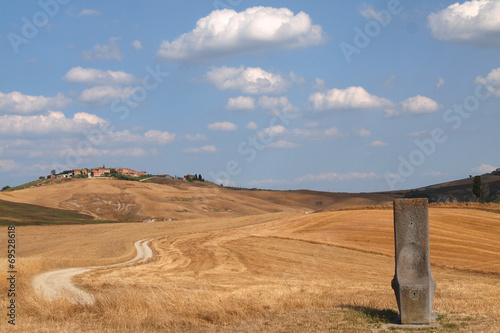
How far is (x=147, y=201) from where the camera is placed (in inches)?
3807

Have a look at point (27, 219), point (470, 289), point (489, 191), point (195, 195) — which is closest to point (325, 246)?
point (470, 289)

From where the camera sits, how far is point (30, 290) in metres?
15.2

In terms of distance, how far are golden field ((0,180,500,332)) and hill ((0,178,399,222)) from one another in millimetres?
26742

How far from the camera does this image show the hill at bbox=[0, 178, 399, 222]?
292 feet

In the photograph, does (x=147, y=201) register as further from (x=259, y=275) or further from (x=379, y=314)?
(x=379, y=314)

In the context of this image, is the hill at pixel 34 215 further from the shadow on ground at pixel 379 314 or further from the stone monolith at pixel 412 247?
the stone monolith at pixel 412 247

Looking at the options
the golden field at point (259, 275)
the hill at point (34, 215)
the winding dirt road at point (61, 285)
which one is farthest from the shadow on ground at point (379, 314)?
the hill at point (34, 215)

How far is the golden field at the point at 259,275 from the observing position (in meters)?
11.6

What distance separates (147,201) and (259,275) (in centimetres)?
7441

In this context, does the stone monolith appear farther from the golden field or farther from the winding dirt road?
the winding dirt road

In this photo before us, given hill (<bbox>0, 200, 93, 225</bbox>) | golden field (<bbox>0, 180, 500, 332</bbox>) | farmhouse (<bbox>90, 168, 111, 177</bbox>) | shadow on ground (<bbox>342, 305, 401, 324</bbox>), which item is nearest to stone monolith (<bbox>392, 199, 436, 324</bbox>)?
shadow on ground (<bbox>342, 305, 401, 324</bbox>)

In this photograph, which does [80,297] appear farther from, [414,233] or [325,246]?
[325,246]

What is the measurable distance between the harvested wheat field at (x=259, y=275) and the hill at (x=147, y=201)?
2695cm

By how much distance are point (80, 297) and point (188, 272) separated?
38.1 feet
